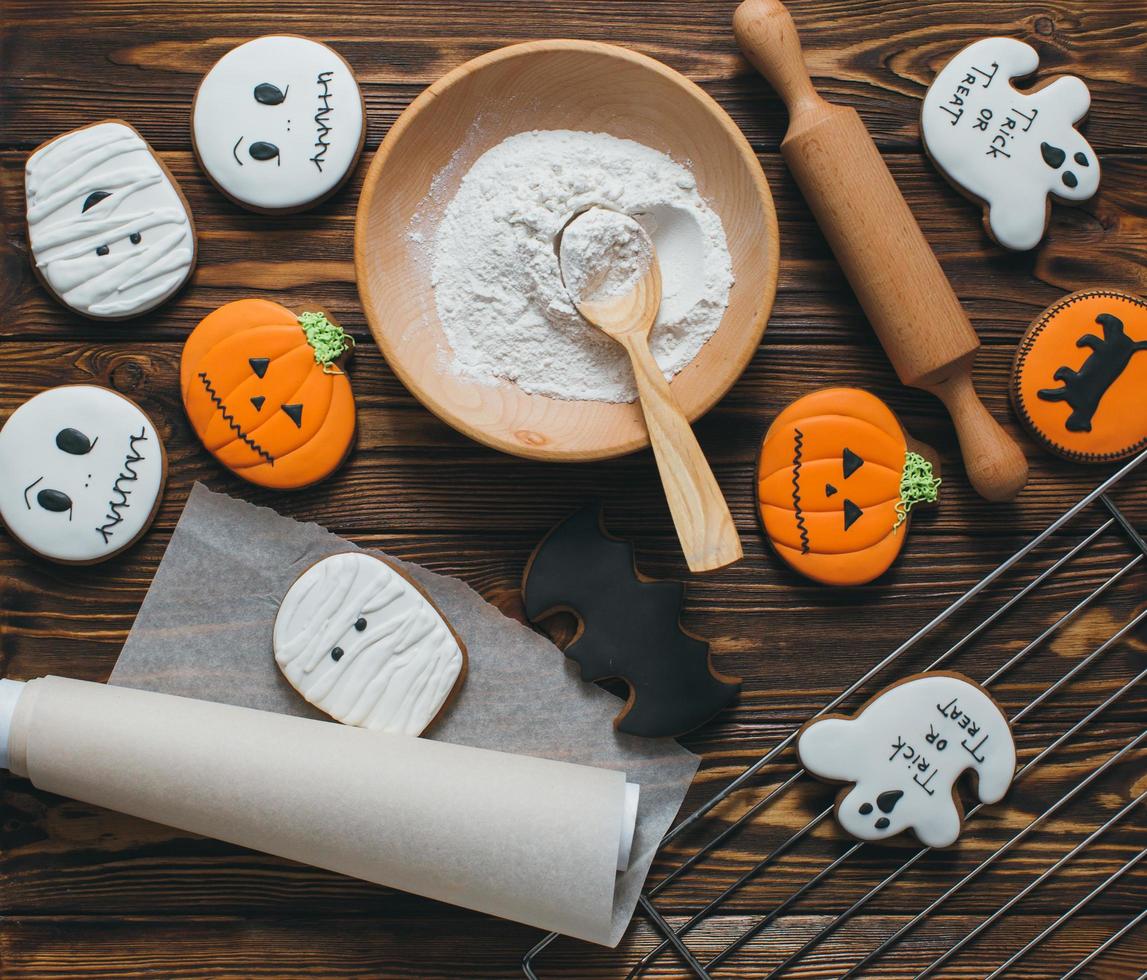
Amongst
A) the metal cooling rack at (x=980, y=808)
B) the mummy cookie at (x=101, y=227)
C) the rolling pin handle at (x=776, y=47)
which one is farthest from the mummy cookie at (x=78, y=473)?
the rolling pin handle at (x=776, y=47)

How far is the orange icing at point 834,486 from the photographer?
0.94m

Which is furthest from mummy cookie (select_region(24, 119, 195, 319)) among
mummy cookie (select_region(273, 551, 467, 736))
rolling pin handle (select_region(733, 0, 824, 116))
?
rolling pin handle (select_region(733, 0, 824, 116))

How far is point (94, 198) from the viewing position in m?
0.95

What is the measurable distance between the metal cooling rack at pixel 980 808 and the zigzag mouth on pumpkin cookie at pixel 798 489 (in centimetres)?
14

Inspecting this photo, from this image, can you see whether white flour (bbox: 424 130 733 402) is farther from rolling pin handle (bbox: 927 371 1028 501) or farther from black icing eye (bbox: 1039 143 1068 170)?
black icing eye (bbox: 1039 143 1068 170)

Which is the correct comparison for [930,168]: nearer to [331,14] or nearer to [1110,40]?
[1110,40]

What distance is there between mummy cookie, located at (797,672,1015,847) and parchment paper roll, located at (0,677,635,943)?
0.23 meters

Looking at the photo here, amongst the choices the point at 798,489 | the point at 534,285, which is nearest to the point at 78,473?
the point at 534,285

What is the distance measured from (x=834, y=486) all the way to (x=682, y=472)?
0.19 meters

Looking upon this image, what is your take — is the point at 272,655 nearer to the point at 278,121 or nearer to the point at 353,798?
the point at 353,798

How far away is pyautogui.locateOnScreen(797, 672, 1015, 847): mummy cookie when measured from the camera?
933mm

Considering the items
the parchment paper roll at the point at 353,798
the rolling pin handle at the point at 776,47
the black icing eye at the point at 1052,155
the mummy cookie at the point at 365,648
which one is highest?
the rolling pin handle at the point at 776,47

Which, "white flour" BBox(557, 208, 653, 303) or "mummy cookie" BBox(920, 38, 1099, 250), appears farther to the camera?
"mummy cookie" BBox(920, 38, 1099, 250)

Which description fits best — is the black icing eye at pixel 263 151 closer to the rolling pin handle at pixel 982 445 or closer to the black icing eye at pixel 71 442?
the black icing eye at pixel 71 442
